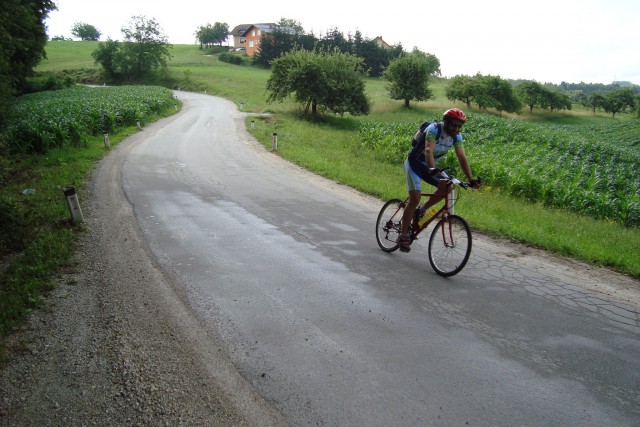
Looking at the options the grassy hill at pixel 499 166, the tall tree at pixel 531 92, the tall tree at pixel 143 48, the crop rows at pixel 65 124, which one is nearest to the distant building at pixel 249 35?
the tall tree at pixel 143 48

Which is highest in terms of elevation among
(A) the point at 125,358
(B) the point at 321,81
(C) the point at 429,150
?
(B) the point at 321,81

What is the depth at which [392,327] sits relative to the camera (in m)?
4.61

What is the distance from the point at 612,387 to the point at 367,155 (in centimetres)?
1628

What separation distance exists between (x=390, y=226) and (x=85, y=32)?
545 feet

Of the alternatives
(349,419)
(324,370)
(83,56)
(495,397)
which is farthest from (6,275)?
(83,56)

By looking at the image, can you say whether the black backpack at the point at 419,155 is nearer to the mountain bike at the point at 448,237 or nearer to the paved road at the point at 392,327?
the mountain bike at the point at 448,237

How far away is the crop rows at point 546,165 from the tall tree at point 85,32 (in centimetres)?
15022

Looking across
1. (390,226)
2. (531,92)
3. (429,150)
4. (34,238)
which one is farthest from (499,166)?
(531,92)

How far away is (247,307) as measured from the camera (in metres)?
4.99

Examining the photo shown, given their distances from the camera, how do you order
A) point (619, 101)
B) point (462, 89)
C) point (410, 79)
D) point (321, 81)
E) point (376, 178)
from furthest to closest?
point (619, 101), point (462, 89), point (410, 79), point (321, 81), point (376, 178)

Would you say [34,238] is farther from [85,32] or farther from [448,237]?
[85,32]

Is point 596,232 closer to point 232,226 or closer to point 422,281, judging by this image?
point 422,281

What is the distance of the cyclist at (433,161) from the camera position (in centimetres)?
576

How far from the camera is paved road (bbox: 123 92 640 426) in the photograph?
343cm
